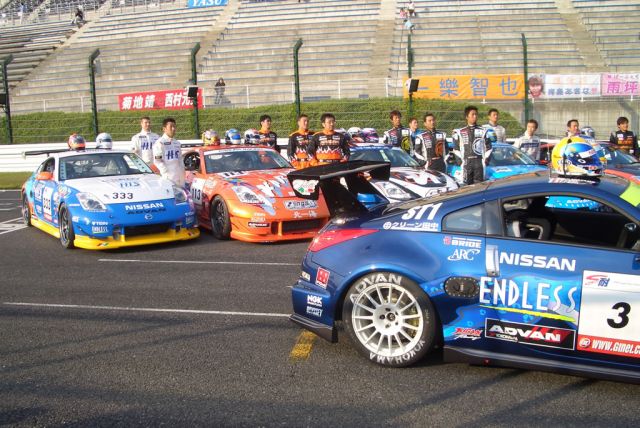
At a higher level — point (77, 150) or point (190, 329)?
point (77, 150)

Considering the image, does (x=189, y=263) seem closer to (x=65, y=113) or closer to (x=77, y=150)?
(x=77, y=150)

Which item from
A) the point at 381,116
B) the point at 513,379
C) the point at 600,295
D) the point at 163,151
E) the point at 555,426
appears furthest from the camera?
the point at 381,116

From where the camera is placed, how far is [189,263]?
26.9 feet

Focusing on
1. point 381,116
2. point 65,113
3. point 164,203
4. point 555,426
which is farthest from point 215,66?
point 555,426

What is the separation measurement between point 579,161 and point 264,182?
5.67 meters

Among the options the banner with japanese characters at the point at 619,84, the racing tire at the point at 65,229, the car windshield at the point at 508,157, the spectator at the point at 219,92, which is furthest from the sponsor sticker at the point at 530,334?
the spectator at the point at 219,92

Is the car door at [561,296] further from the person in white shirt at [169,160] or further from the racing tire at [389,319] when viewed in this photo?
the person in white shirt at [169,160]

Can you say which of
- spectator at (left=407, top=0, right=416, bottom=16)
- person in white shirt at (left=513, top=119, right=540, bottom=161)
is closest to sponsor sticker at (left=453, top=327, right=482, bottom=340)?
person in white shirt at (left=513, top=119, right=540, bottom=161)

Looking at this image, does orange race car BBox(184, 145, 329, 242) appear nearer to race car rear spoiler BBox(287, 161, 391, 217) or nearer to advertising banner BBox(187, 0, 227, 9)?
race car rear spoiler BBox(287, 161, 391, 217)

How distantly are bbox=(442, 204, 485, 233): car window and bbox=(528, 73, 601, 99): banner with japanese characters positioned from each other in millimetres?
19268

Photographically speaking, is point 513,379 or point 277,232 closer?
point 513,379

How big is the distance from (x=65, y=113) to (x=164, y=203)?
17547 millimetres

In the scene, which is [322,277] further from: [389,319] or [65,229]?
[65,229]

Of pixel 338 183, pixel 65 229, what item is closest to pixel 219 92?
pixel 65 229
